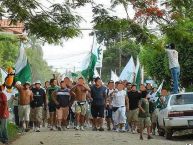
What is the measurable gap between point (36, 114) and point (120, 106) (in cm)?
280

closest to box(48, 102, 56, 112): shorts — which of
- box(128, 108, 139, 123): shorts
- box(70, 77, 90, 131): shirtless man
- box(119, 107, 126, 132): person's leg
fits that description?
box(70, 77, 90, 131): shirtless man

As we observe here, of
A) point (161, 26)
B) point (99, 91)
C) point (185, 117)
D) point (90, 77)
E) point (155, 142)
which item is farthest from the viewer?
point (90, 77)

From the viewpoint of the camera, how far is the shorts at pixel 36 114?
64.4 ft

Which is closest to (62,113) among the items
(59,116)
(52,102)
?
(59,116)

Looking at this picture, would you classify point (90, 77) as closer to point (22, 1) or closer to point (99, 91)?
point (99, 91)

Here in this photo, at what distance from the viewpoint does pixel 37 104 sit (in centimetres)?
1973

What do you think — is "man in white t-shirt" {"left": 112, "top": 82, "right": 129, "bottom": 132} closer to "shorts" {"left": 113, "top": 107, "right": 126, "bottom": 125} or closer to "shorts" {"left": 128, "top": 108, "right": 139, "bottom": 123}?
"shorts" {"left": 113, "top": 107, "right": 126, "bottom": 125}

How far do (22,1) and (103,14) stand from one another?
1718 millimetres

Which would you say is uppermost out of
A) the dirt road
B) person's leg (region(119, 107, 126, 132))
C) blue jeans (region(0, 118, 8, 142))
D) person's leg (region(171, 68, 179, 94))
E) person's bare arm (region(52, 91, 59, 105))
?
person's leg (region(171, 68, 179, 94))

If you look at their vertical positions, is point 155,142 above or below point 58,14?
below

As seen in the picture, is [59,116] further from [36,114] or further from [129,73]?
[129,73]

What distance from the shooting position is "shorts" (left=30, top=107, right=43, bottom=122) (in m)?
19.6

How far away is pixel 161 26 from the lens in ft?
39.1

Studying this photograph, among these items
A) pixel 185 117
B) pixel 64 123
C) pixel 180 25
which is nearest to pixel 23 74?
pixel 64 123
